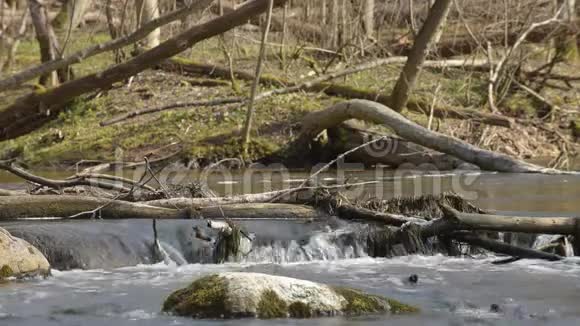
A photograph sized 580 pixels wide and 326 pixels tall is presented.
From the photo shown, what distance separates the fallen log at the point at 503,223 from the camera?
9258mm

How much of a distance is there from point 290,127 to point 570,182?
627cm

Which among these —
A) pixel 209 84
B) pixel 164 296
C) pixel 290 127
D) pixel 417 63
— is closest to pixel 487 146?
pixel 417 63

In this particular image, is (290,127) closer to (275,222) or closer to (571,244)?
(275,222)

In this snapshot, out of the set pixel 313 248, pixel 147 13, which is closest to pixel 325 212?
pixel 313 248

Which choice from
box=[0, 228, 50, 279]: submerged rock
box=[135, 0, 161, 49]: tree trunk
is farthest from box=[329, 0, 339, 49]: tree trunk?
box=[0, 228, 50, 279]: submerged rock

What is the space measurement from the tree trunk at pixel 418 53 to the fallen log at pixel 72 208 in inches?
369

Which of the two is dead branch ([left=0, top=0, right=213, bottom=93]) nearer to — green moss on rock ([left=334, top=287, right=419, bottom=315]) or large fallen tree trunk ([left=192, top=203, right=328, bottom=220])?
large fallen tree trunk ([left=192, top=203, right=328, bottom=220])

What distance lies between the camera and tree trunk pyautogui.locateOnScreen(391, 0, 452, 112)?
18.6m

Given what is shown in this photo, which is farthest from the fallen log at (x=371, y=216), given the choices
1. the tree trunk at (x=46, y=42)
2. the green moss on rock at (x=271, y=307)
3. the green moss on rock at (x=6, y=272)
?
the tree trunk at (x=46, y=42)

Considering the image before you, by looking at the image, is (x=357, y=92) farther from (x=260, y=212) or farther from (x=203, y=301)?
(x=203, y=301)

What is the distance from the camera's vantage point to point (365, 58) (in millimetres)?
22297

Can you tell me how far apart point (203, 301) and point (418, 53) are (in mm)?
12295

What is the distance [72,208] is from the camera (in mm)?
10492

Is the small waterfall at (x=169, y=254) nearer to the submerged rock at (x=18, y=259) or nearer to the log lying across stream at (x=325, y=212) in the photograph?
the log lying across stream at (x=325, y=212)
